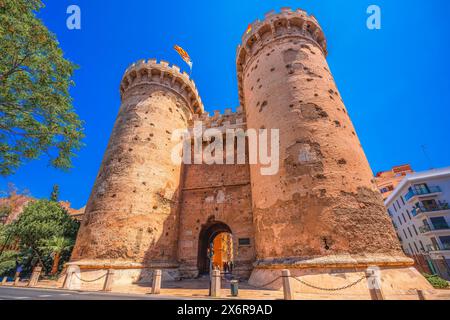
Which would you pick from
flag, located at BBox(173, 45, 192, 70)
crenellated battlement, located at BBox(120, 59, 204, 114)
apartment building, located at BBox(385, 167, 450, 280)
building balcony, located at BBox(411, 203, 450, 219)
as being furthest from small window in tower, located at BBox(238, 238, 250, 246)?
building balcony, located at BBox(411, 203, 450, 219)

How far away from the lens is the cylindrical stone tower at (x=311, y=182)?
7125mm

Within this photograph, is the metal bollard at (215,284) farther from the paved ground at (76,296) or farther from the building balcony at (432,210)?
the building balcony at (432,210)

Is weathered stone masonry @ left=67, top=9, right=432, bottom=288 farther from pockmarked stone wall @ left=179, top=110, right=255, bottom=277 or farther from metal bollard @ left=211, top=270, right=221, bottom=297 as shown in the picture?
metal bollard @ left=211, top=270, right=221, bottom=297

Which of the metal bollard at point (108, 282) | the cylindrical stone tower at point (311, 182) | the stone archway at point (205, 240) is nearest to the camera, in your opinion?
the cylindrical stone tower at point (311, 182)

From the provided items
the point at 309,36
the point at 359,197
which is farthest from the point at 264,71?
the point at 359,197

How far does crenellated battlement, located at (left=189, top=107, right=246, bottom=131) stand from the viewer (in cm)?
1594

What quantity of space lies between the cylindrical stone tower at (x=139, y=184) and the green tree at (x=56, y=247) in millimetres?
5301

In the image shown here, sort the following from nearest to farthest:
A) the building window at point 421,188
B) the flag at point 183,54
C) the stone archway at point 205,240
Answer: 1. the stone archway at point 205,240
2. the flag at point 183,54
3. the building window at point 421,188

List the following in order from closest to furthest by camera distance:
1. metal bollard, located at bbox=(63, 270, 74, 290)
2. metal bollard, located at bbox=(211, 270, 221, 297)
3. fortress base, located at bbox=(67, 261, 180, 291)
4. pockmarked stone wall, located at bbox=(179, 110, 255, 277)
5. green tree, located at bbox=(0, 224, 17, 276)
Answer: metal bollard, located at bbox=(211, 270, 221, 297) → metal bollard, located at bbox=(63, 270, 74, 290) → fortress base, located at bbox=(67, 261, 180, 291) → pockmarked stone wall, located at bbox=(179, 110, 255, 277) → green tree, located at bbox=(0, 224, 17, 276)

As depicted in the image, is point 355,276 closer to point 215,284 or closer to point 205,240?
point 215,284

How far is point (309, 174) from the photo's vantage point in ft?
27.5

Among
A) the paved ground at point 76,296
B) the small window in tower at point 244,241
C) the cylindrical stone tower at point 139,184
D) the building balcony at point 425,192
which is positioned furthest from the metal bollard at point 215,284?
the building balcony at point 425,192

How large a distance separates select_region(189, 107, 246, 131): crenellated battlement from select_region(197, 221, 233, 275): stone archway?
23.3 feet

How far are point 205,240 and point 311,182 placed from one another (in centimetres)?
870
